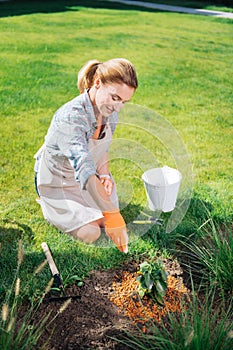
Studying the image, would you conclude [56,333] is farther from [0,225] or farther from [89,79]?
[89,79]

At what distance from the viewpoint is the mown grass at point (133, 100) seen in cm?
309

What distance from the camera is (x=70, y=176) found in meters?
3.34

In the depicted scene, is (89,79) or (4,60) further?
(4,60)

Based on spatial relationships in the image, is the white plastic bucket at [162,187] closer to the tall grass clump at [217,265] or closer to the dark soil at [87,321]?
the tall grass clump at [217,265]

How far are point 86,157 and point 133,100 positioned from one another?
3.07m

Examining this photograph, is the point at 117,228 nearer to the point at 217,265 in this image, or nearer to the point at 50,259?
the point at 50,259

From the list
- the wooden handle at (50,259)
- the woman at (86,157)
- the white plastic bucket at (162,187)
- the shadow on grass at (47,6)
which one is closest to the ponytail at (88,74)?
the woman at (86,157)

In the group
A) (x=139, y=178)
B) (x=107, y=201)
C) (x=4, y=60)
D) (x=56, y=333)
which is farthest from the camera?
(x=4, y=60)

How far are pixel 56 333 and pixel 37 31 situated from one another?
24.0ft

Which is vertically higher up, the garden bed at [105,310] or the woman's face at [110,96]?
the woman's face at [110,96]

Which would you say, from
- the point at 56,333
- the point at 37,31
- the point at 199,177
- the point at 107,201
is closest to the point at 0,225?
the point at 107,201

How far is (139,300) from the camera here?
252cm

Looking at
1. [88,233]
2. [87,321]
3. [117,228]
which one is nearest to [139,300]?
[87,321]

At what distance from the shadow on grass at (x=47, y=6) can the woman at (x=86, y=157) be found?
795 centimetres
